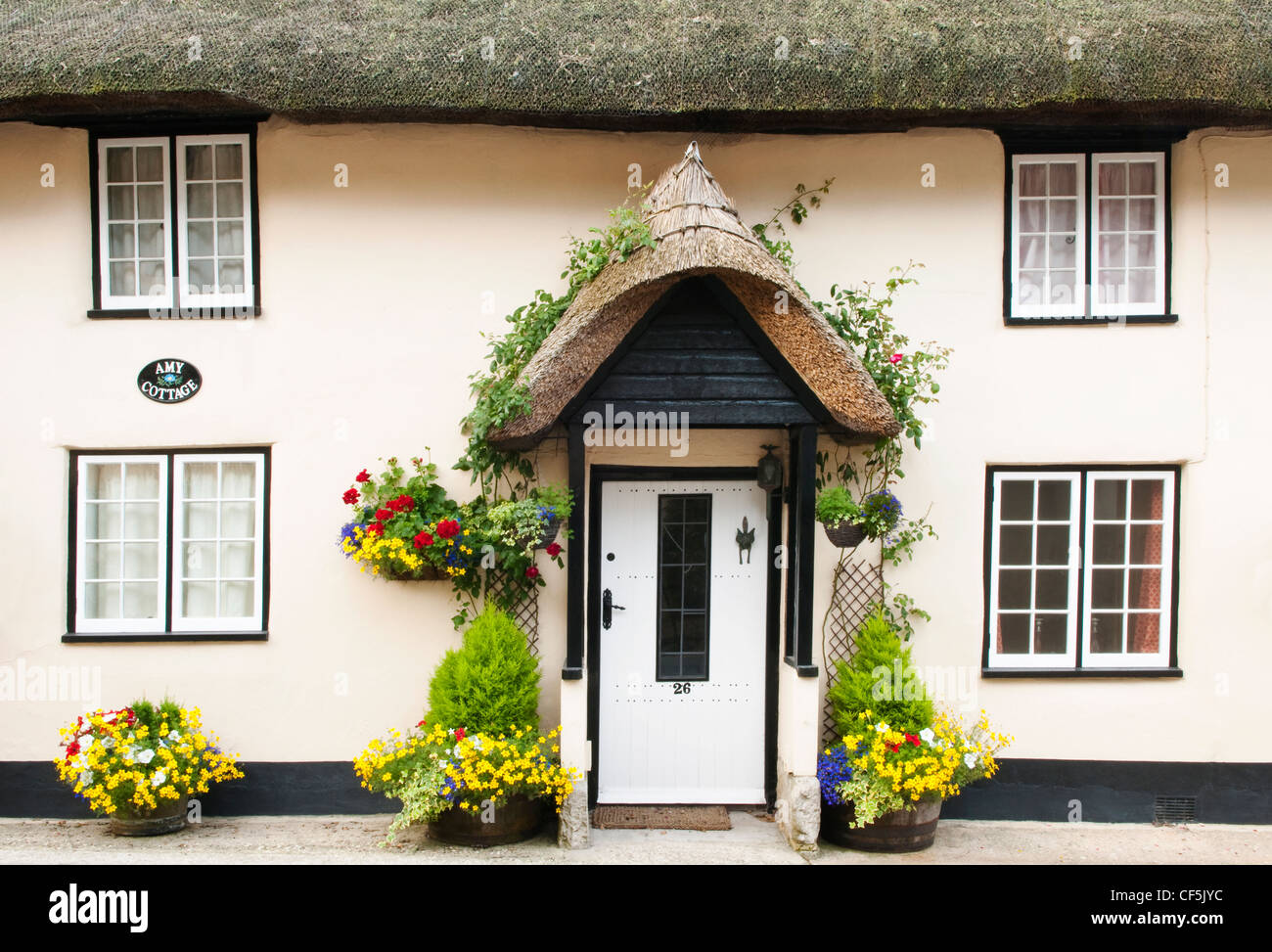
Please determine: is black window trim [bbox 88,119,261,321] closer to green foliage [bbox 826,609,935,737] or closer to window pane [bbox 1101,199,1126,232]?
green foliage [bbox 826,609,935,737]

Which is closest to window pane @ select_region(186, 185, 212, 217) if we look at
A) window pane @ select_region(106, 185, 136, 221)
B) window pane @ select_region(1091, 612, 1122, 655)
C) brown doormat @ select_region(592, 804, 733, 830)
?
window pane @ select_region(106, 185, 136, 221)

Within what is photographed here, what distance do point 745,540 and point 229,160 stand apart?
173 inches

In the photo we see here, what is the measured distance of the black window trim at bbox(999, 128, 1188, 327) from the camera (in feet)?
22.9

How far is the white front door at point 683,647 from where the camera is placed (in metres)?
7.00

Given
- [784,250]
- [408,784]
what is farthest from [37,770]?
Answer: [784,250]

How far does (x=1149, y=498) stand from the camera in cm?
709

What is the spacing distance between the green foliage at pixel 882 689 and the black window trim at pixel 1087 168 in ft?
7.77

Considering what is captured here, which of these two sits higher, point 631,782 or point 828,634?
point 828,634

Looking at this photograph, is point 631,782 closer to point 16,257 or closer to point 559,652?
point 559,652

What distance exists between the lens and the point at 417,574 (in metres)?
6.70

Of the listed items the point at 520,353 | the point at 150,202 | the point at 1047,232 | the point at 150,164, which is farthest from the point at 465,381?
the point at 1047,232

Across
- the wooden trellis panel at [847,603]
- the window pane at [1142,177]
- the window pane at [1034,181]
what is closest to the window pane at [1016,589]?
the wooden trellis panel at [847,603]

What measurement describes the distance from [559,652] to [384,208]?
3249 mm

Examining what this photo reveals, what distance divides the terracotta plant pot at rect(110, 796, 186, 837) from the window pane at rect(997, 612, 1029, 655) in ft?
18.3
